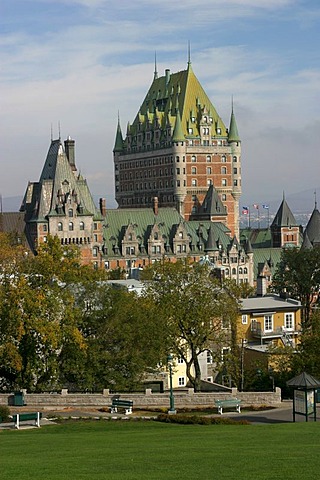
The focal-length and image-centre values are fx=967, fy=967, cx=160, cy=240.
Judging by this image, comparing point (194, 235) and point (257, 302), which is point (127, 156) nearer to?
point (194, 235)

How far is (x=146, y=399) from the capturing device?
49312 millimetres

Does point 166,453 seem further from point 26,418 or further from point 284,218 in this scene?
point 284,218

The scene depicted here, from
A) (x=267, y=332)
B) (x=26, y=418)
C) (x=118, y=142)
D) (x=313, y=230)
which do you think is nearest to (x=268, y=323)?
(x=267, y=332)

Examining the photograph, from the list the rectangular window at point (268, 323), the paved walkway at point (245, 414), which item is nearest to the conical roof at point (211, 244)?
the rectangular window at point (268, 323)

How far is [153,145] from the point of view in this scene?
171 m

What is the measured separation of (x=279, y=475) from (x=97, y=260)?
109 meters

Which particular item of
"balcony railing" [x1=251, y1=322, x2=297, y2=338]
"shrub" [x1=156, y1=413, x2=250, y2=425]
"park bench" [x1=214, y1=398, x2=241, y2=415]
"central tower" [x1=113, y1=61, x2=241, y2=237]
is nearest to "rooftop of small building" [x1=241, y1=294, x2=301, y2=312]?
"balcony railing" [x1=251, y1=322, x2=297, y2=338]

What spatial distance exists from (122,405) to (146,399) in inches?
93.9

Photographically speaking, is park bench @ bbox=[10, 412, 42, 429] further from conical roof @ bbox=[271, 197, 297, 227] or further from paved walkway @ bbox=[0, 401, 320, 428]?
conical roof @ bbox=[271, 197, 297, 227]

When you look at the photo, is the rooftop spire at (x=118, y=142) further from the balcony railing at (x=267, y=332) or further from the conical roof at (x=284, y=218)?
the balcony railing at (x=267, y=332)

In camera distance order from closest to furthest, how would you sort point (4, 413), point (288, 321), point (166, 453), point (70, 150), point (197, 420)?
point (166, 453) → point (197, 420) → point (4, 413) → point (288, 321) → point (70, 150)

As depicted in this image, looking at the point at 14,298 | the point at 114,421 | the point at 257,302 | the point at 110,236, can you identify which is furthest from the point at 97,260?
the point at 114,421

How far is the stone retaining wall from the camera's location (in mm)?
49094

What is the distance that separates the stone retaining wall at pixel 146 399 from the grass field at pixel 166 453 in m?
10.7
